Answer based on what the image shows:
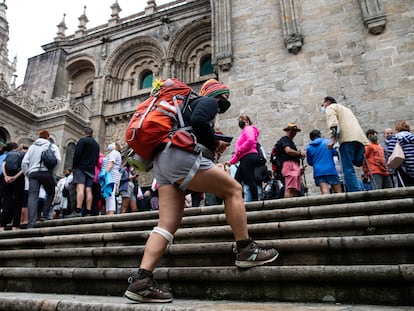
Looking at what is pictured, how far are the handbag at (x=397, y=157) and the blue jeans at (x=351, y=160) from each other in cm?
54

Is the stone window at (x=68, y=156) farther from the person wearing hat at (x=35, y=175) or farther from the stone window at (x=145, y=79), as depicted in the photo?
the person wearing hat at (x=35, y=175)

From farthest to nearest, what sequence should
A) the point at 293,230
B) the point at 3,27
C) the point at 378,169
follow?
the point at 3,27 → the point at 378,169 → the point at 293,230

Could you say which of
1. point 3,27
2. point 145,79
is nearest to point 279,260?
point 145,79

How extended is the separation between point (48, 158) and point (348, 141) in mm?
5366

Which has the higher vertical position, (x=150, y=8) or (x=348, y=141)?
(x=150, y=8)

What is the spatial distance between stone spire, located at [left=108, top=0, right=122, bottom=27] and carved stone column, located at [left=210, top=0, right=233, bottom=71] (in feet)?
40.9

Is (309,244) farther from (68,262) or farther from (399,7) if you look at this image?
(399,7)

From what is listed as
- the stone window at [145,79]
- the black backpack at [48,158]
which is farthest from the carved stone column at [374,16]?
the stone window at [145,79]

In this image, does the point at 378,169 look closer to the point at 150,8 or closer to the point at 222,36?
the point at 222,36

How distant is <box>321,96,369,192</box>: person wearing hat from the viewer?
578cm

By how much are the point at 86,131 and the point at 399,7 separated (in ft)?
31.5

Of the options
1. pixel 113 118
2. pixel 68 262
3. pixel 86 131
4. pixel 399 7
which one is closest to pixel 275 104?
pixel 399 7

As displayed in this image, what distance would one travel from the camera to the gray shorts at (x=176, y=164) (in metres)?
2.78

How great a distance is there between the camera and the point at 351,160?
19.3ft
